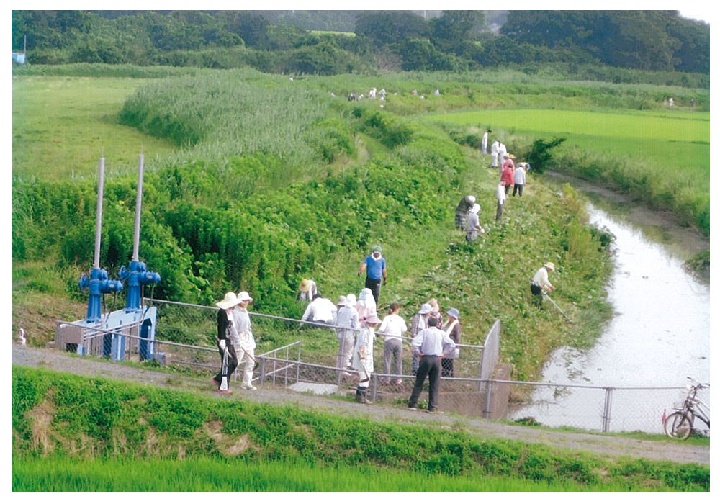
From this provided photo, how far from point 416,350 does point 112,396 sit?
170 inches

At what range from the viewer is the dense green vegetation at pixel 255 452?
1545 cm

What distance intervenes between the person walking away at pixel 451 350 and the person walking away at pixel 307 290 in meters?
3.34

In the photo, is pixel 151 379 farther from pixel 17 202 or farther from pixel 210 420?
pixel 17 202

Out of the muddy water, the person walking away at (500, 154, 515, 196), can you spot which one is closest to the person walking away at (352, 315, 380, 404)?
the muddy water

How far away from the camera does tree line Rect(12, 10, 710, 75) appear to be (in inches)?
1262

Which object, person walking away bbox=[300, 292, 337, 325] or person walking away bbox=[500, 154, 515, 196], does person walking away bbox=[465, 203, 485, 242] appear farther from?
person walking away bbox=[300, 292, 337, 325]

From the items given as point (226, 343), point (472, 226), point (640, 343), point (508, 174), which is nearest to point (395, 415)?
point (226, 343)

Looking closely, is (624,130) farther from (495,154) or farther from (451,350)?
(451,350)

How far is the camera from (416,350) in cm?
1797

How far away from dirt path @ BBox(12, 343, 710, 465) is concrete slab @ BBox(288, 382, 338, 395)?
0.44 m

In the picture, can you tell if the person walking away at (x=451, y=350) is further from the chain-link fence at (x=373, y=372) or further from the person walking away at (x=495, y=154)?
the person walking away at (x=495, y=154)

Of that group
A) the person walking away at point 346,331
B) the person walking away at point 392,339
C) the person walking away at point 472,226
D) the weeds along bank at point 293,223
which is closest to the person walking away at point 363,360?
the person walking away at point 392,339
